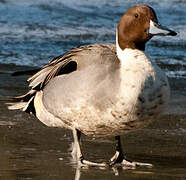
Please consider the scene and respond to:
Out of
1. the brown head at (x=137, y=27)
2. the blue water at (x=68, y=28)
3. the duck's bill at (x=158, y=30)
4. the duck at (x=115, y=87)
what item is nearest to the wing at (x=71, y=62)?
the duck at (x=115, y=87)

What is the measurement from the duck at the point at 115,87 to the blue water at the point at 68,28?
455cm

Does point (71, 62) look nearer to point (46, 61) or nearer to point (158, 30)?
point (158, 30)

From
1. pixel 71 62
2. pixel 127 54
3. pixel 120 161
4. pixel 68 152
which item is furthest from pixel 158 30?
pixel 68 152

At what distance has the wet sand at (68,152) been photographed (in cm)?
522

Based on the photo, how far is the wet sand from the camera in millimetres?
5219

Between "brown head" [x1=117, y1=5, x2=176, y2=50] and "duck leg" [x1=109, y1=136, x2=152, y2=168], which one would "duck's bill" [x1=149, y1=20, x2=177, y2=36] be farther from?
"duck leg" [x1=109, y1=136, x2=152, y2=168]

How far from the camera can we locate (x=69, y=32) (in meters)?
14.1

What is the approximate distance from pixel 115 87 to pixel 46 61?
5.97m

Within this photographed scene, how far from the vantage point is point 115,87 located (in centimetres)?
536

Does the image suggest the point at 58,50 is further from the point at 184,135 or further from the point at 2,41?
the point at 184,135

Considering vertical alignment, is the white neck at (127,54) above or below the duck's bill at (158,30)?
below

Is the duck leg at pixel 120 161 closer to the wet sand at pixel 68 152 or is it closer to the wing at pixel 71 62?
the wet sand at pixel 68 152

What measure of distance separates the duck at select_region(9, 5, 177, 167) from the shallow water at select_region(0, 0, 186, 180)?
10.6 inches

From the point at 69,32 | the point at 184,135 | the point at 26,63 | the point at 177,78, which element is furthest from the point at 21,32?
the point at 184,135
